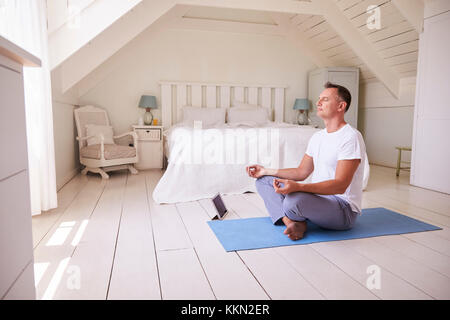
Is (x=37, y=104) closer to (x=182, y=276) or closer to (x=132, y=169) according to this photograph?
(x=182, y=276)

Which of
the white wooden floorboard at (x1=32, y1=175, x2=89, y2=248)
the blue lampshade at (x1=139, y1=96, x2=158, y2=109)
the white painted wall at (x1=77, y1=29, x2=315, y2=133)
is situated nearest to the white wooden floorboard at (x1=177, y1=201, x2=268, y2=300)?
the white wooden floorboard at (x1=32, y1=175, x2=89, y2=248)

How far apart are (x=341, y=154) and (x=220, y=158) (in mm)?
1462

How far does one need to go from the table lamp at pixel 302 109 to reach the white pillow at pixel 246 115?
0.65m

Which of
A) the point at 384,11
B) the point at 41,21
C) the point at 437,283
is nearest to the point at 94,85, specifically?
the point at 41,21

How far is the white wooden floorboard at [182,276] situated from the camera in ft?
4.27

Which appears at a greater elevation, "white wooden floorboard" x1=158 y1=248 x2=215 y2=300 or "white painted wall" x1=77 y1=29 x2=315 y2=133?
"white painted wall" x1=77 y1=29 x2=315 y2=133

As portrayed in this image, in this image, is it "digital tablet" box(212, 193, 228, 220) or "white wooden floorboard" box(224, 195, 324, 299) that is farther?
"digital tablet" box(212, 193, 228, 220)

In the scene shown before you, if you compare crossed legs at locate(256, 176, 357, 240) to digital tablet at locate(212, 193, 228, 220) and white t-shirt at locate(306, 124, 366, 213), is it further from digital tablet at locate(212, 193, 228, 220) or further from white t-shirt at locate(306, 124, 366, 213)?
digital tablet at locate(212, 193, 228, 220)

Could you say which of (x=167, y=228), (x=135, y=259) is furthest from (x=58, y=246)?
(x=167, y=228)

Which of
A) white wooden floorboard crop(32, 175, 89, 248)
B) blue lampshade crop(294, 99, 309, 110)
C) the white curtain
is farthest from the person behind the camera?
blue lampshade crop(294, 99, 309, 110)

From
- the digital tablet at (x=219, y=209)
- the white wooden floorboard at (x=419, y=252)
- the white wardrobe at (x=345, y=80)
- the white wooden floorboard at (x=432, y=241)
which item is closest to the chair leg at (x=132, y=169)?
the digital tablet at (x=219, y=209)

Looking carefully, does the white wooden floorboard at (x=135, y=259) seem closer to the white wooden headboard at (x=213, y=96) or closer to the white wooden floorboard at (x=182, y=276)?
the white wooden floorboard at (x=182, y=276)

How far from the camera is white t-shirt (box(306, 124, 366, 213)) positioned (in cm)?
178

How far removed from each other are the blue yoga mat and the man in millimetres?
66
